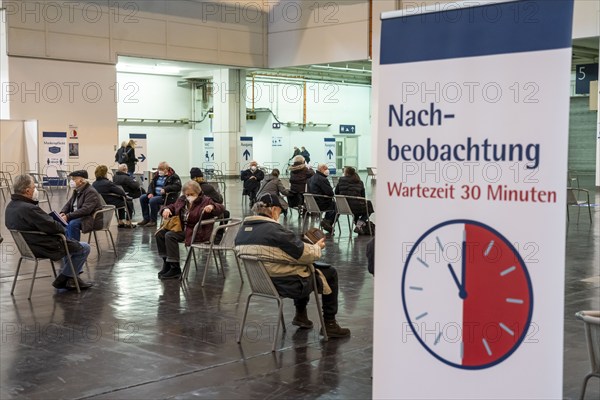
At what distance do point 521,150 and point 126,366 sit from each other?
3.57 metres

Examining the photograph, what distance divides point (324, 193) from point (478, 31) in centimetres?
1121

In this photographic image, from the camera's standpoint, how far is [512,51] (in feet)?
8.77

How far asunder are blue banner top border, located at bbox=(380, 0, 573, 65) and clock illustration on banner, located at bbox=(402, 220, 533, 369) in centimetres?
64

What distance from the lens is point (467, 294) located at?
112 inches

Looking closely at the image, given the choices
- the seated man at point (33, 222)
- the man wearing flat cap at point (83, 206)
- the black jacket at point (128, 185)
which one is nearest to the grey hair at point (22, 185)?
the seated man at point (33, 222)

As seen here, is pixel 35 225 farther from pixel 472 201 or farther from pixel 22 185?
pixel 472 201

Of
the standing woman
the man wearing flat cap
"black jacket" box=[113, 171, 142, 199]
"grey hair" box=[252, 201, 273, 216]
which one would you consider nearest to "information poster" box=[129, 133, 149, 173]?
the standing woman

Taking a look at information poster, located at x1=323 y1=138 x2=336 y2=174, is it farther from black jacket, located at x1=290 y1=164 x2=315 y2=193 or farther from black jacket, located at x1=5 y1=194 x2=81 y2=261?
black jacket, located at x1=5 y1=194 x2=81 y2=261

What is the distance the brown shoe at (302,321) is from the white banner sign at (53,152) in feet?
68.9

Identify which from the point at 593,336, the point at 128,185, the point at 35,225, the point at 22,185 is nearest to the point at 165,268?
the point at 35,225

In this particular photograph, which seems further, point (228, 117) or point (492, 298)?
point (228, 117)

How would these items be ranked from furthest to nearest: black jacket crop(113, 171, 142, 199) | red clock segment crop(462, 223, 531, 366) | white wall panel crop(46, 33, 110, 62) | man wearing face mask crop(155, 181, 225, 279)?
white wall panel crop(46, 33, 110, 62) < black jacket crop(113, 171, 142, 199) < man wearing face mask crop(155, 181, 225, 279) < red clock segment crop(462, 223, 531, 366)

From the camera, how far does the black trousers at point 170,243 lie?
347 inches

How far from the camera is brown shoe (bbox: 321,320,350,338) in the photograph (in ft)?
19.9
